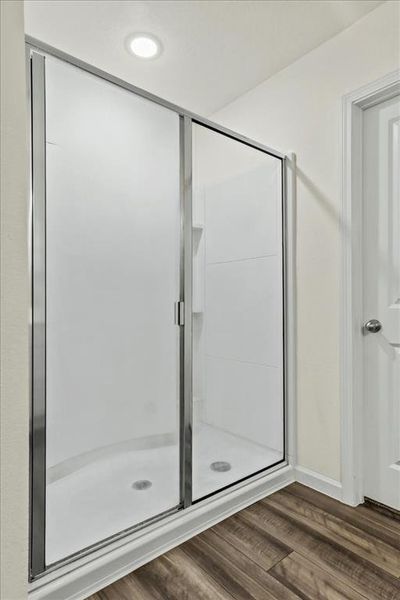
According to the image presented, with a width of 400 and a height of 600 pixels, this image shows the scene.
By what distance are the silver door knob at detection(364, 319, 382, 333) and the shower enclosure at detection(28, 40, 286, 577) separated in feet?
1.46

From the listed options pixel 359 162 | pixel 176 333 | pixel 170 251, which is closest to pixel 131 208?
pixel 170 251

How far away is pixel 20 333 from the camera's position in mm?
566

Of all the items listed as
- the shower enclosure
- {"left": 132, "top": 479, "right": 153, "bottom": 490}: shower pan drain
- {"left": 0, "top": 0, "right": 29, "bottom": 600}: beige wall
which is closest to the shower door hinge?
the shower enclosure

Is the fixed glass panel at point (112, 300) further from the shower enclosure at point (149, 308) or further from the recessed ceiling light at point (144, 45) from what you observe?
the recessed ceiling light at point (144, 45)

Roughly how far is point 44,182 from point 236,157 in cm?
117

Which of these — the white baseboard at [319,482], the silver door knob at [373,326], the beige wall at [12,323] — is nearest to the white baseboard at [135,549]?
the white baseboard at [319,482]

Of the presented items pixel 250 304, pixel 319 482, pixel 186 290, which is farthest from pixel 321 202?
pixel 319 482

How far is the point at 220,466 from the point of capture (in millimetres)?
1863

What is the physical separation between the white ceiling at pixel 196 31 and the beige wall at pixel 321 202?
110mm

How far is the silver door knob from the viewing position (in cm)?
175

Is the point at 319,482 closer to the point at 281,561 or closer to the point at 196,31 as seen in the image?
the point at 281,561

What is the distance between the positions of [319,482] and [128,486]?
0.96 metres

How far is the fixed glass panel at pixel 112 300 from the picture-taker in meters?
1.54

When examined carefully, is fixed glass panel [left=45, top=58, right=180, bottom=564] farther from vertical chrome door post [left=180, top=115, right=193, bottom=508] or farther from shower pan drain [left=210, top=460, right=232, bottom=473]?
shower pan drain [left=210, top=460, right=232, bottom=473]
